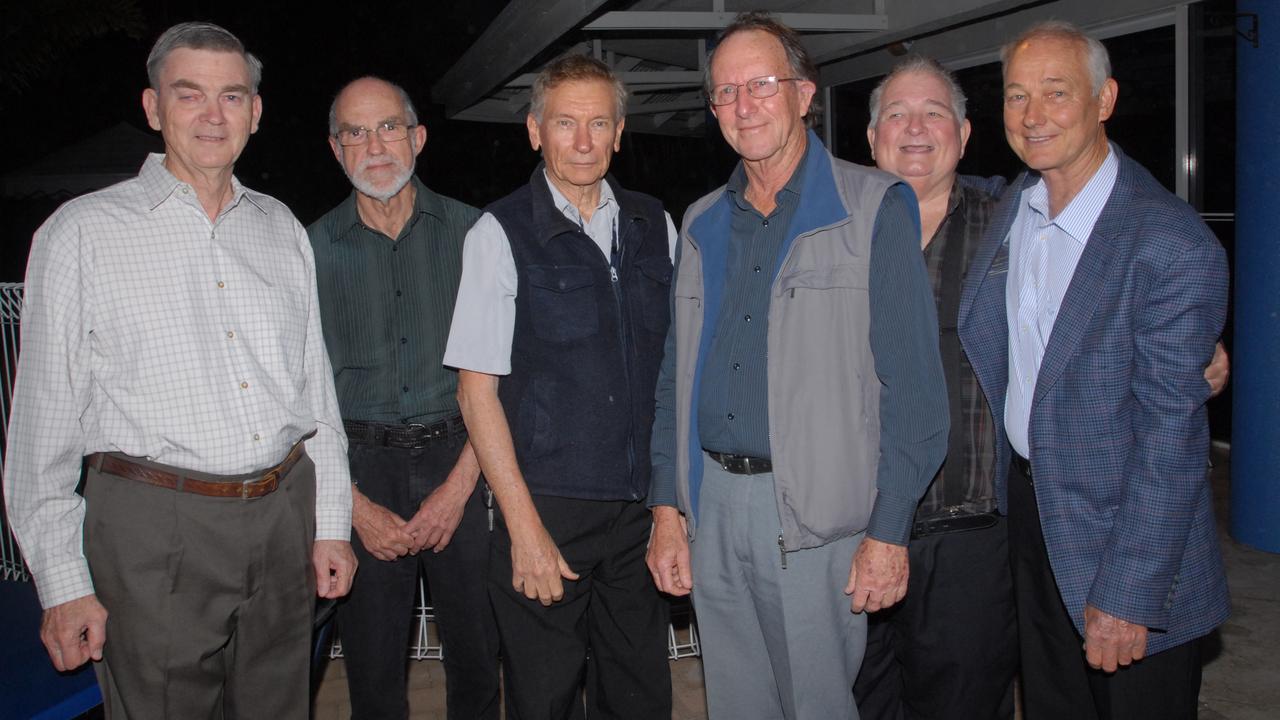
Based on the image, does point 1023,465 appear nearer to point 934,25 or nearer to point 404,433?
point 404,433

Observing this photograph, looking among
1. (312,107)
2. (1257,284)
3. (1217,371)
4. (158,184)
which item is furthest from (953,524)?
(312,107)

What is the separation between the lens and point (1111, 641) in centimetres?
188

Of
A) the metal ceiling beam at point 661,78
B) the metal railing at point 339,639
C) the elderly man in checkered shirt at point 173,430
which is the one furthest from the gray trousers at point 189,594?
the metal ceiling beam at point 661,78

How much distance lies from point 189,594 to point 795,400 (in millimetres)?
1466

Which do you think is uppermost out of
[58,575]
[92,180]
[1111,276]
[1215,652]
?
[92,180]

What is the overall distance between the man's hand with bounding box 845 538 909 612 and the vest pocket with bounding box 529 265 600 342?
0.88 m

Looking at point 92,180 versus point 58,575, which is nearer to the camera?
point 58,575

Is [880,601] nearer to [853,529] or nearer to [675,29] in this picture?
[853,529]

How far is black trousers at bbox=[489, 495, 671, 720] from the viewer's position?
234 cm

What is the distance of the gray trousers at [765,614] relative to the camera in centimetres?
197

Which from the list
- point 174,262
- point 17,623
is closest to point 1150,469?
point 174,262

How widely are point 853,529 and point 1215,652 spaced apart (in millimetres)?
2734

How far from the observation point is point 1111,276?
6.16 ft

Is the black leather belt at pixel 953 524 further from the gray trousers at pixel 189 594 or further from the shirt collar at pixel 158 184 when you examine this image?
the shirt collar at pixel 158 184
